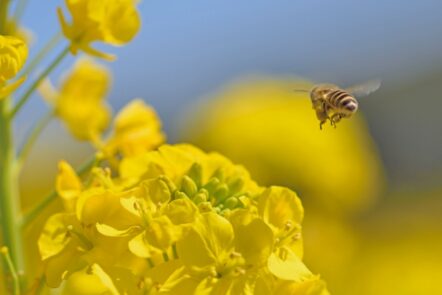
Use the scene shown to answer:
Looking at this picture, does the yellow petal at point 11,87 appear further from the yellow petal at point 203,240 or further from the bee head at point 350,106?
the bee head at point 350,106

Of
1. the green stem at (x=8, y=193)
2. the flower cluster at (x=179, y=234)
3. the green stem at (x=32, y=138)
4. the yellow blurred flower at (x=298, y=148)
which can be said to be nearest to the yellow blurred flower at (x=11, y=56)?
the flower cluster at (x=179, y=234)

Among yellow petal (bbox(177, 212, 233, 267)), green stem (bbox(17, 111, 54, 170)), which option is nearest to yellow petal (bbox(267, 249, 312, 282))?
yellow petal (bbox(177, 212, 233, 267))

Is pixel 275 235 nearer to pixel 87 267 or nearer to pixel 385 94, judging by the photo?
pixel 87 267

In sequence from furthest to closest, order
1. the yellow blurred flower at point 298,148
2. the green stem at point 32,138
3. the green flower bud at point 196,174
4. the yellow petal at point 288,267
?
the yellow blurred flower at point 298,148 < the green stem at point 32,138 < the green flower bud at point 196,174 < the yellow petal at point 288,267

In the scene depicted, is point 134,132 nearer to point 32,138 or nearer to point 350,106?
point 32,138

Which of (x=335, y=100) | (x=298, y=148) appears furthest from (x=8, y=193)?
(x=298, y=148)

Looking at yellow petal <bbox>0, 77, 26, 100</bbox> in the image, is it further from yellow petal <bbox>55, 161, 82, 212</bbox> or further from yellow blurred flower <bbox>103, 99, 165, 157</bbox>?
yellow blurred flower <bbox>103, 99, 165, 157</bbox>
